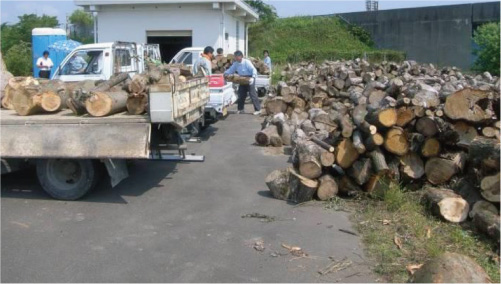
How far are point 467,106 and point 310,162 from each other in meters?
2.15

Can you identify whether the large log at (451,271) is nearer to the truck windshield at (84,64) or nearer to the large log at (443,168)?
the large log at (443,168)

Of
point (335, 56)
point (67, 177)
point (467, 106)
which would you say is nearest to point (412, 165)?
point (467, 106)

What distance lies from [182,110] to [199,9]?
15.4 metres

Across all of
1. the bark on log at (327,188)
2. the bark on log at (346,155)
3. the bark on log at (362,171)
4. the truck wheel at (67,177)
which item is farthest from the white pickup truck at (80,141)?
the bark on log at (362,171)

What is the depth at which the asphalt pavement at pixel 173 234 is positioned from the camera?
16.5 feet

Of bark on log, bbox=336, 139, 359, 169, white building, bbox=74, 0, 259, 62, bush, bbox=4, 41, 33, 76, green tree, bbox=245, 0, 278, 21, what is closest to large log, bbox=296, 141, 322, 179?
bark on log, bbox=336, 139, 359, 169

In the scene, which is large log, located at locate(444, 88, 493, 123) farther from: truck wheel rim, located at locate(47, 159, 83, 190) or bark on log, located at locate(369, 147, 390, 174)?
truck wheel rim, located at locate(47, 159, 83, 190)

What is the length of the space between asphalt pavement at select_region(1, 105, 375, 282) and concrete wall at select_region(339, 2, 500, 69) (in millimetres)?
28795

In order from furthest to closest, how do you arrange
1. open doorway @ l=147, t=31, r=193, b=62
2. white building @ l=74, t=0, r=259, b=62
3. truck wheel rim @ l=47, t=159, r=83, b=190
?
open doorway @ l=147, t=31, r=193, b=62, white building @ l=74, t=0, r=259, b=62, truck wheel rim @ l=47, t=159, r=83, b=190

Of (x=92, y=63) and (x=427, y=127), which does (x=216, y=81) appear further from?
(x=427, y=127)

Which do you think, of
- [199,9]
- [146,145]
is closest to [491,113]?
[146,145]

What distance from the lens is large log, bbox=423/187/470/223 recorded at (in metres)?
6.15

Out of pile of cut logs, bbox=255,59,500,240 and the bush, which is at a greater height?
the bush

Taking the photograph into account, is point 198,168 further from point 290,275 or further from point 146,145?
point 290,275
